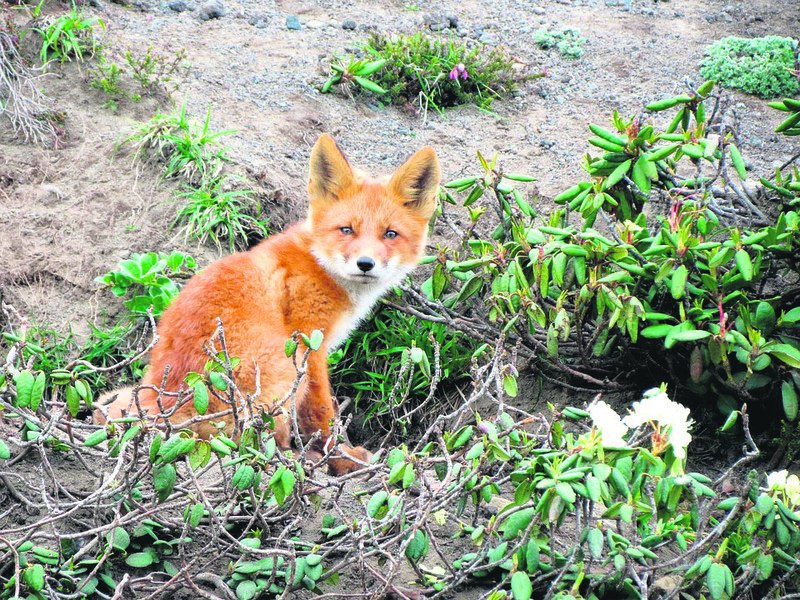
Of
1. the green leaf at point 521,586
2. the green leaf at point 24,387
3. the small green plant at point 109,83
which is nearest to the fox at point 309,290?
the green leaf at point 24,387

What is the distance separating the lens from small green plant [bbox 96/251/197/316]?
5.52m

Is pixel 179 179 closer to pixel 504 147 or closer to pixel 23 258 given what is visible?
pixel 23 258

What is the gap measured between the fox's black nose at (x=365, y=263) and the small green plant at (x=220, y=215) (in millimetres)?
1402

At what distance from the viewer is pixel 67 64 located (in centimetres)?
689

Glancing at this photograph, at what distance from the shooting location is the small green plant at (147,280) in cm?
552

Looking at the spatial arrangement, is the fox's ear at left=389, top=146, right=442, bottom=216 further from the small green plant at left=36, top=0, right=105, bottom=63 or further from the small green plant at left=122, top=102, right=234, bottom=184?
the small green plant at left=36, top=0, right=105, bottom=63

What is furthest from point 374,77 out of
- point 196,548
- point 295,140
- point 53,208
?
point 196,548

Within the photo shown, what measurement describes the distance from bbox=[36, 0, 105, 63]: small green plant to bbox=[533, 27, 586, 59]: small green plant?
13.5 ft

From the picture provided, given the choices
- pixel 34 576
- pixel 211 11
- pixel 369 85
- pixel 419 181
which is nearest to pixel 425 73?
pixel 369 85

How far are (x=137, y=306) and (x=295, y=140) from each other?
204 cm

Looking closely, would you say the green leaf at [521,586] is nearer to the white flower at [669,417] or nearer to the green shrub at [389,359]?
the white flower at [669,417]

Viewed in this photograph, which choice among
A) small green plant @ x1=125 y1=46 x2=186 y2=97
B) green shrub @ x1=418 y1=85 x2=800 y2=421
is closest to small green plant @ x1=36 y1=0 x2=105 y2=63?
small green plant @ x1=125 y1=46 x2=186 y2=97

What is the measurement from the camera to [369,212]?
520 centimetres

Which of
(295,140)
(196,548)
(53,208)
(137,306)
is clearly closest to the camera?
(196,548)
